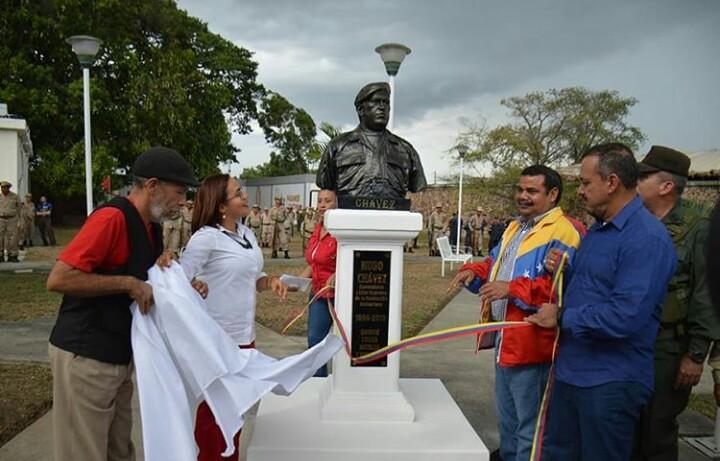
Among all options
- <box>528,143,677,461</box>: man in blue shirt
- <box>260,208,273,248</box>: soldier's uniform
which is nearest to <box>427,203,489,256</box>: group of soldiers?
<box>260,208,273,248</box>: soldier's uniform

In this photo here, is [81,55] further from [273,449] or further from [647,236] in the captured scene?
[647,236]

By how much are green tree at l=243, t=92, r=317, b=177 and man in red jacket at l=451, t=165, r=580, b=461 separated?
38471mm

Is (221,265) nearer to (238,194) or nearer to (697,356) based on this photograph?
(238,194)

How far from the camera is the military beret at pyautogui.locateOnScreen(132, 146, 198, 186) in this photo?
259cm

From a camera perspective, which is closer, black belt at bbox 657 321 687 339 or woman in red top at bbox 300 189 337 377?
black belt at bbox 657 321 687 339

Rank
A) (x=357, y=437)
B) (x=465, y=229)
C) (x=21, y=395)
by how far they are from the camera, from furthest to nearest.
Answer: (x=465, y=229)
(x=21, y=395)
(x=357, y=437)

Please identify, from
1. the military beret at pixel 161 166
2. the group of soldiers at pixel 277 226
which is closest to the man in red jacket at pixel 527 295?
the military beret at pixel 161 166

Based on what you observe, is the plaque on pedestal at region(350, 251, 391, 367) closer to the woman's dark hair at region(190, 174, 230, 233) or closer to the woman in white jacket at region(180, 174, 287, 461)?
the woman in white jacket at region(180, 174, 287, 461)

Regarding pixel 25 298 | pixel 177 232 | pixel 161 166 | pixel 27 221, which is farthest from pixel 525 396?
pixel 27 221

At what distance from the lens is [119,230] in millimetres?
2502

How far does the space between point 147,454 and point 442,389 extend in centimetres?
246

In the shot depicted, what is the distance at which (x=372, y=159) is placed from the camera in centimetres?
377

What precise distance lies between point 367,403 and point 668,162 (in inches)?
94.7

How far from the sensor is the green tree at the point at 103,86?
70.9ft
